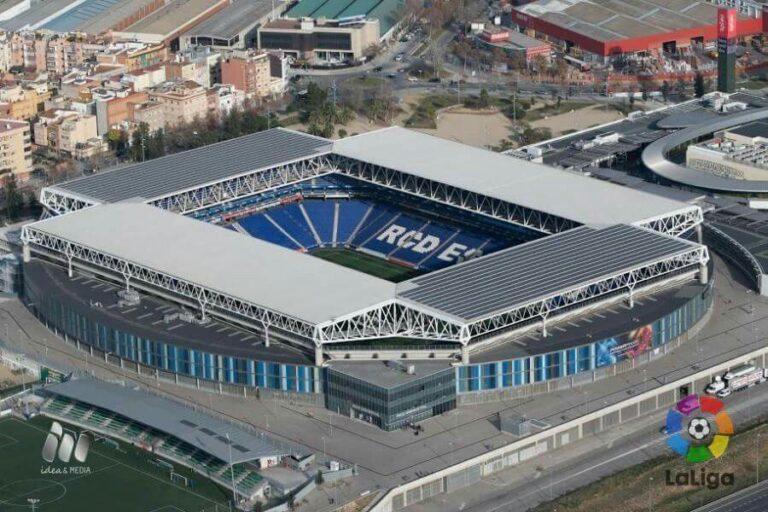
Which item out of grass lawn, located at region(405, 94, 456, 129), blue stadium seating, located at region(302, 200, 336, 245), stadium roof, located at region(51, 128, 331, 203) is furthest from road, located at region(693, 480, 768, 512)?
grass lawn, located at region(405, 94, 456, 129)

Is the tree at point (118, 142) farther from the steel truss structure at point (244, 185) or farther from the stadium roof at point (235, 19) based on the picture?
the stadium roof at point (235, 19)

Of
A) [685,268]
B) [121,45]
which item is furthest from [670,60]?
[685,268]

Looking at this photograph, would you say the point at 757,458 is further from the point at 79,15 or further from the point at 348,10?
the point at 79,15

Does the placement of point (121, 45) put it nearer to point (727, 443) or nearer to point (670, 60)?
point (670, 60)

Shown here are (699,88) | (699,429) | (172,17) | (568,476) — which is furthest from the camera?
(172,17)

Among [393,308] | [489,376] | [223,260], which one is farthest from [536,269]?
[223,260]

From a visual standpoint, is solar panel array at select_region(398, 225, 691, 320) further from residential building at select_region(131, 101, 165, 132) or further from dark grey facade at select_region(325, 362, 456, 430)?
residential building at select_region(131, 101, 165, 132)

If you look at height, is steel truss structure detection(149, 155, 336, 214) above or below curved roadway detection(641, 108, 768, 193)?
above
